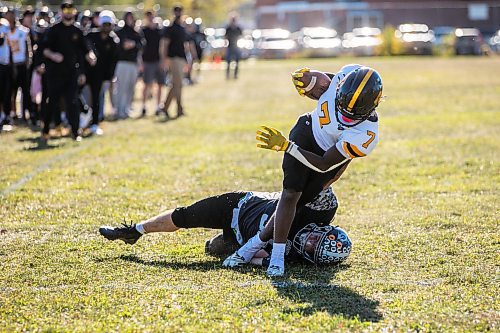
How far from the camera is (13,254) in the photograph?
21.7ft

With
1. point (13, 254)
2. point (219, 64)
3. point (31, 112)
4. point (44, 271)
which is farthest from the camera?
point (219, 64)

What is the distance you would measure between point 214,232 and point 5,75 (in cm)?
927

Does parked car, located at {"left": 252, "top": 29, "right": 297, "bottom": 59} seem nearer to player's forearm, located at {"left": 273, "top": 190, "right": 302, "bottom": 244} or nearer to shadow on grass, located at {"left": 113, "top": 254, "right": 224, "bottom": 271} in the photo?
shadow on grass, located at {"left": 113, "top": 254, "right": 224, "bottom": 271}

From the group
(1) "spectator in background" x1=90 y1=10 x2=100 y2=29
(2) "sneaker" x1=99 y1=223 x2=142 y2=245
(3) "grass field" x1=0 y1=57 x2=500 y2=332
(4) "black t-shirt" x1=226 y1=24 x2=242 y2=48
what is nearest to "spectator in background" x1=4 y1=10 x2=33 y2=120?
(1) "spectator in background" x1=90 y1=10 x2=100 y2=29

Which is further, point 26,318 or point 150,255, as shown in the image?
point 150,255

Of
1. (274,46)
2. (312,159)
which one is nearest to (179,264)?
(312,159)

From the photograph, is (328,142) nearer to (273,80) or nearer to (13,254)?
(13,254)

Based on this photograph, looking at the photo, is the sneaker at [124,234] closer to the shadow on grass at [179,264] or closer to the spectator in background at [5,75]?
the shadow on grass at [179,264]

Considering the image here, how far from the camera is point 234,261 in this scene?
20.5 feet

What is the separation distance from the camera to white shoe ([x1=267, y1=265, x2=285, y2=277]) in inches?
237

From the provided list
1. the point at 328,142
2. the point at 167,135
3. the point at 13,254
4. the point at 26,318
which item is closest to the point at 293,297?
the point at 328,142

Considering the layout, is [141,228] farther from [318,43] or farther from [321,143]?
[318,43]

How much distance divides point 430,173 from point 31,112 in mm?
8495

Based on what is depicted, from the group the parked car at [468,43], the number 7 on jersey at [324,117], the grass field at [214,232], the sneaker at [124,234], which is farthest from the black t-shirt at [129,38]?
the parked car at [468,43]
